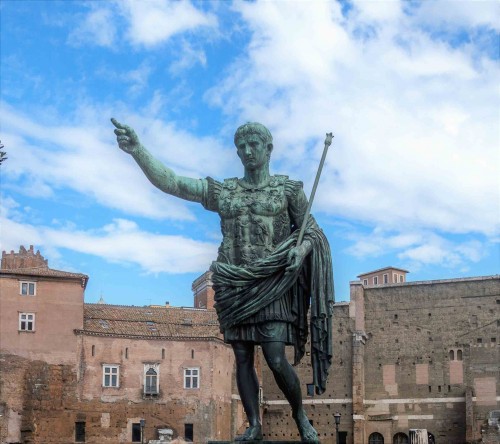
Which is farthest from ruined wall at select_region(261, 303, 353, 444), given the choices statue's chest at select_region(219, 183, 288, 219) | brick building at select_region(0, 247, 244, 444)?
statue's chest at select_region(219, 183, 288, 219)

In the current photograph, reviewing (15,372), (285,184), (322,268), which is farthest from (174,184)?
(15,372)

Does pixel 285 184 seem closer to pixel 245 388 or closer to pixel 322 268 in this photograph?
pixel 322 268

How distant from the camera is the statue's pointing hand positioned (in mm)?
6770

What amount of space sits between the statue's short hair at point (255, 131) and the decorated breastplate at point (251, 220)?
325 mm

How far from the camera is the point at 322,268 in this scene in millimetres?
6848

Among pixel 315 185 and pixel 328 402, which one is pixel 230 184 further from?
pixel 328 402

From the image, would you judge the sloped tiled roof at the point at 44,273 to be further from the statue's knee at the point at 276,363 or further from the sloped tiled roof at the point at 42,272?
the statue's knee at the point at 276,363

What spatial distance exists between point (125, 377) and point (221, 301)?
43507mm

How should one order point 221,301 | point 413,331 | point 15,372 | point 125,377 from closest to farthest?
point 221,301, point 15,372, point 125,377, point 413,331

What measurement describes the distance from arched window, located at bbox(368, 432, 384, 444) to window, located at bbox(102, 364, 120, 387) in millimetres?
16217

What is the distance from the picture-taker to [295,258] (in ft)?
21.5

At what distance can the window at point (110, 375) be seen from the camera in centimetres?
4847

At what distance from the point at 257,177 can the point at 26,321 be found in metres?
42.0

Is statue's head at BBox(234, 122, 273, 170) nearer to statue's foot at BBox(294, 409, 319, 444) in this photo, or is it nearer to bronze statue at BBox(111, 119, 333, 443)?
bronze statue at BBox(111, 119, 333, 443)
